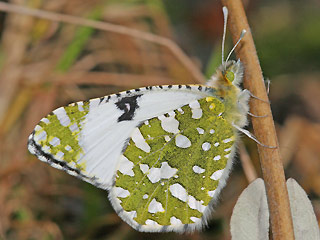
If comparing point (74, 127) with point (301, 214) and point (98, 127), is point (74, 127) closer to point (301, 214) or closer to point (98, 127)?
point (98, 127)

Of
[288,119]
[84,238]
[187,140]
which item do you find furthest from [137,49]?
[187,140]

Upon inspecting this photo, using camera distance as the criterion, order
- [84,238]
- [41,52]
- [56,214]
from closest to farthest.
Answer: [84,238] < [56,214] < [41,52]

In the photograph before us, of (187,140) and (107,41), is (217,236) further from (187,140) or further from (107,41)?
(107,41)

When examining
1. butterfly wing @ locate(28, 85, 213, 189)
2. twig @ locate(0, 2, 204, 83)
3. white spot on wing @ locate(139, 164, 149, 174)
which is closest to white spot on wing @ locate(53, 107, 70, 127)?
butterfly wing @ locate(28, 85, 213, 189)

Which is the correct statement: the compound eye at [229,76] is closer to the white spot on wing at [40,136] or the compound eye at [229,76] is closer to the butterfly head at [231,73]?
the butterfly head at [231,73]

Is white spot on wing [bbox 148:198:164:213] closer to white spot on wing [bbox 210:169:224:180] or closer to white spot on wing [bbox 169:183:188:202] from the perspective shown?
white spot on wing [bbox 169:183:188:202]

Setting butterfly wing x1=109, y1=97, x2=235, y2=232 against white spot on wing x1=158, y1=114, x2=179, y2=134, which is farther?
white spot on wing x1=158, y1=114, x2=179, y2=134

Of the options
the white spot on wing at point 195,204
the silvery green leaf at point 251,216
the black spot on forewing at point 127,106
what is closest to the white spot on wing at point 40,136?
the black spot on forewing at point 127,106
